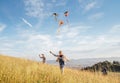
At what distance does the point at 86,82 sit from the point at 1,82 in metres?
4.44

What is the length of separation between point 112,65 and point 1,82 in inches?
1213

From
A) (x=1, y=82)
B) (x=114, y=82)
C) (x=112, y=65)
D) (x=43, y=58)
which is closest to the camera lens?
(x=1, y=82)

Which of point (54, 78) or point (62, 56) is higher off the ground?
point (62, 56)

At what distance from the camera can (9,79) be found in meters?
6.29

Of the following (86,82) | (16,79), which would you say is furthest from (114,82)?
(16,79)

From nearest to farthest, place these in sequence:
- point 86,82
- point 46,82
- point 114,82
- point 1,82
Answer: point 1,82 < point 46,82 < point 86,82 < point 114,82

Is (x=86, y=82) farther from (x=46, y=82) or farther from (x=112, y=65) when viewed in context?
(x=112, y=65)

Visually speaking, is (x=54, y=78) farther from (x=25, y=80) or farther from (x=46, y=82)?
(x=25, y=80)

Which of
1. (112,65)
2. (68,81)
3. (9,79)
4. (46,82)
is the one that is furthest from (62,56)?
(112,65)

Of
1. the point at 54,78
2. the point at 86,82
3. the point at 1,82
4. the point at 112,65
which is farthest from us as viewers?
the point at 112,65

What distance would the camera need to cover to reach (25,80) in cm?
675

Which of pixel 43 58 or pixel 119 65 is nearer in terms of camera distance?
pixel 43 58

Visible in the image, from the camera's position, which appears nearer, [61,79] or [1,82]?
[1,82]

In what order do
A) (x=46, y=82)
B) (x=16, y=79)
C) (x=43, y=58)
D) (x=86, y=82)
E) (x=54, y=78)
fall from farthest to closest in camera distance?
(x=43, y=58)
(x=86, y=82)
(x=54, y=78)
(x=46, y=82)
(x=16, y=79)
